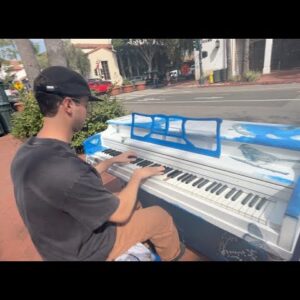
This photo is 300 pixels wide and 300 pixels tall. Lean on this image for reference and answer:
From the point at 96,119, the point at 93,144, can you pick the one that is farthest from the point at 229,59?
the point at 93,144

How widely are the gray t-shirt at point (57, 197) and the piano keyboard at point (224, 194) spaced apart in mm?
699

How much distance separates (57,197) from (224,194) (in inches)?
45.6

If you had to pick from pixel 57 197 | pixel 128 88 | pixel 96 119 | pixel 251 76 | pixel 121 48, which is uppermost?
pixel 121 48

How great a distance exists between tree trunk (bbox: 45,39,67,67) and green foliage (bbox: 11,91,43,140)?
4.43 feet

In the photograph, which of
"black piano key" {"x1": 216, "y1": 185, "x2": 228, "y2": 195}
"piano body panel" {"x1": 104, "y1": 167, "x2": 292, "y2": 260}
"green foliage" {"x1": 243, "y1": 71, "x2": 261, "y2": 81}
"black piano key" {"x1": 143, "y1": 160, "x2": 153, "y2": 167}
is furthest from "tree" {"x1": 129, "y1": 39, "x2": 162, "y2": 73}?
"black piano key" {"x1": 216, "y1": 185, "x2": 228, "y2": 195}

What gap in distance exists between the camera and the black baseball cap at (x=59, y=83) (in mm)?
1307

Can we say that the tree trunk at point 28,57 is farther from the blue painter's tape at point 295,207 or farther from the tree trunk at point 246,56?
the tree trunk at point 246,56

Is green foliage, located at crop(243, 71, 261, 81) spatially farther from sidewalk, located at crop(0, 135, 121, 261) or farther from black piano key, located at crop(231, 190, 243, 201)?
black piano key, located at crop(231, 190, 243, 201)

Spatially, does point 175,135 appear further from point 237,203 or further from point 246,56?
point 246,56

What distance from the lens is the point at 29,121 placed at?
19.6 ft

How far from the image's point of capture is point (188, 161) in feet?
6.51

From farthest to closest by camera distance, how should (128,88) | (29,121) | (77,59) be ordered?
(77,59), (128,88), (29,121)

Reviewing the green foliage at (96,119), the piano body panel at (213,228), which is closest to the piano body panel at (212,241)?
the piano body panel at (213,228)

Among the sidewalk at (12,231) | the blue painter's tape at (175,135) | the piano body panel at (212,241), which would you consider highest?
the blue painter's tape at (175,135)
